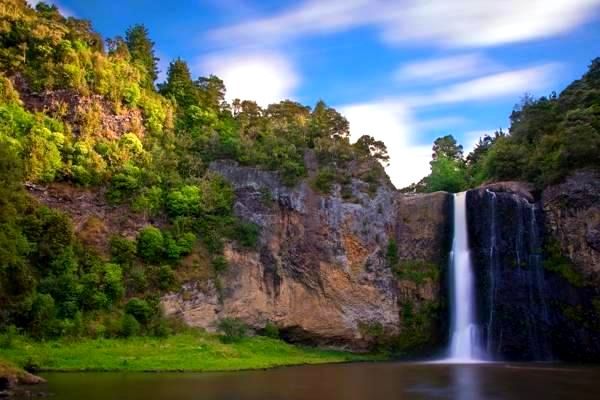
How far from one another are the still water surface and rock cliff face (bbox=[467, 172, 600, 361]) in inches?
304

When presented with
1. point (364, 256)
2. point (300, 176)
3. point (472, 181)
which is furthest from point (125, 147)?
point (472, 181)

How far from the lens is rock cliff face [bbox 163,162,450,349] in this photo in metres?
40.6

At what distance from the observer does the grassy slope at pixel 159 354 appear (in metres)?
28.9

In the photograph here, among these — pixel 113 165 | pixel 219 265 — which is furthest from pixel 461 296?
pixel 113 165

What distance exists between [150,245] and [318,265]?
1195 centimetres

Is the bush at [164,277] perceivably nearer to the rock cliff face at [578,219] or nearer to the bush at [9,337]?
the bush at [9,337]

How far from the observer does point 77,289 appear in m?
34.5

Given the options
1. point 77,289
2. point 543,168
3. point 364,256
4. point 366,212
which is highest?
point 543,168

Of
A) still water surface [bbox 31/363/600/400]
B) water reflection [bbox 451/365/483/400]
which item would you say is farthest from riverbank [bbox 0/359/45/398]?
water reflection [bbox 451/365/483/400]

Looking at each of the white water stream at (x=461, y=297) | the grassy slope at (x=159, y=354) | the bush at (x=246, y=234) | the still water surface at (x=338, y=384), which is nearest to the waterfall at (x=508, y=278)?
the white water stream at (x=461, y=297)

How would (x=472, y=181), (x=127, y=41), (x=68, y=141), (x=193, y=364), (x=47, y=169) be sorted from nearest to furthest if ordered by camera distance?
(x=193, y=364) < (x=47, y=169) < (x=68, y=141) < (x=127, y=41) < (x=472, y=181)

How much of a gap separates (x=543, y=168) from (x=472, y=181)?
18567mm

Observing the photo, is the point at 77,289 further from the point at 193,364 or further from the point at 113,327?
the point at 193,364

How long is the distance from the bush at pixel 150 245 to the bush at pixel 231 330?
6.34 meters
